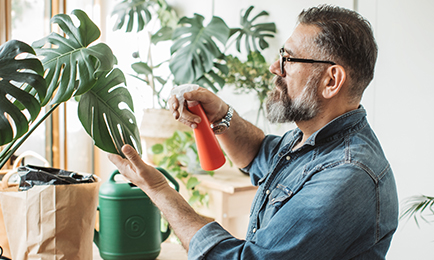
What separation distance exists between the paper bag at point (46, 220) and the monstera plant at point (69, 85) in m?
0.12

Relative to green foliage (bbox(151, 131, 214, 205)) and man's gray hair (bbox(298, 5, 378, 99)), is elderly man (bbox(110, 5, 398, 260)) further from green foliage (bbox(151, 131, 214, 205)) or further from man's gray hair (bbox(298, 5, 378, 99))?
green foliage (bbox(151, 131, 214, 205))

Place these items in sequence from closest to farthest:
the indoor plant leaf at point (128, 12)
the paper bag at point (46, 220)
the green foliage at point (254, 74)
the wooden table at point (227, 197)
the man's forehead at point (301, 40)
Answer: the paper bag at point (46, 220), the man's forehead at point (301, 40), the wooden table at point (227, 197), the green foliage at point (254, 74), the indoor plant leaf at point (128, 12)

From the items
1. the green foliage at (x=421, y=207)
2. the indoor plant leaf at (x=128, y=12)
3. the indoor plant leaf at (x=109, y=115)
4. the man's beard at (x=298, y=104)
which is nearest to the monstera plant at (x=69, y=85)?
the indoor plant leaf at (x=109, y=115)

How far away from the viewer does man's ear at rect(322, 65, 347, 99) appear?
3.26ft

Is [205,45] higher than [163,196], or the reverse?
[205,45]

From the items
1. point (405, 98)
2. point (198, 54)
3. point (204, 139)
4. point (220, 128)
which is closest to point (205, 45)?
point (198, 54)

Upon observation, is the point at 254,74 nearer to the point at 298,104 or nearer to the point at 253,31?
the point at 253,31

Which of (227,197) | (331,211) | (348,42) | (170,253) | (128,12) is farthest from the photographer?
(128,12)

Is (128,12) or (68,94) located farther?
(128,12)

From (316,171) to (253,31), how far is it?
1.51m

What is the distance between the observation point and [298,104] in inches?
41.5

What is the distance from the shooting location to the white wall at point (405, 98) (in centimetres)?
152

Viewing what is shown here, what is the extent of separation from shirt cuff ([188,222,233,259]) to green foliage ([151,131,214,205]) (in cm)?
121

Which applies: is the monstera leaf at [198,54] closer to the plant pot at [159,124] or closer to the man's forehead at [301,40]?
the plant pot at [159,124]
